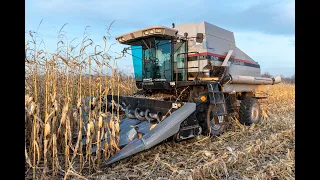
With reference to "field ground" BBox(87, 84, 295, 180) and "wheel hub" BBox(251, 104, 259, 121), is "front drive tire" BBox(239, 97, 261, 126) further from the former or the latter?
"field ground" BBox(87, 84, 295, 180)

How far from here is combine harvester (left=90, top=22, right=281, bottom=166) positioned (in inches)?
125

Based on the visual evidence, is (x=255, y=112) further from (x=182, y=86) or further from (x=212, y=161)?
(x=212, y=161)

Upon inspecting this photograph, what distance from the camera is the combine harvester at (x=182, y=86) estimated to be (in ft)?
10.4

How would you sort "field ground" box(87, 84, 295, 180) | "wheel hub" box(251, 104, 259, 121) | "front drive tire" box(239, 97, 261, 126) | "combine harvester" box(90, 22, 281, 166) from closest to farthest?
"field ground" box(87, 84, 295, 180) < "combine harvester" box(90, 22, 281, 166) < "front drive tire" box(239, 97, 261, 126) < "wheel hub" box(251, 104, 259, 121)

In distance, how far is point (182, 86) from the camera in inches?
173

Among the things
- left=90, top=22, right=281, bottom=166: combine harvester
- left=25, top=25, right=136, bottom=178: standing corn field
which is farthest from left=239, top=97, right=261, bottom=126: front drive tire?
left=25, top=25, right=136, bottom=178: standing corn field

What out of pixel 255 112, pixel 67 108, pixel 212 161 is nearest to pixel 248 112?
pixel 255 112

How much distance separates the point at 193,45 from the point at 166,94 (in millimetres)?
1172
